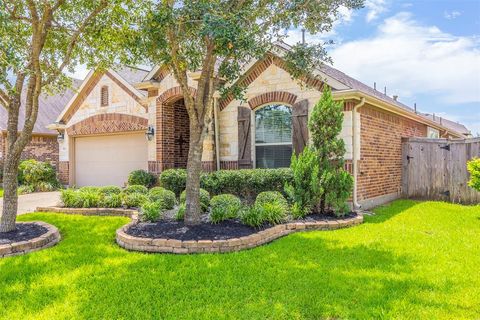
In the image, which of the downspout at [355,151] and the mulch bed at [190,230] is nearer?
the mulch bed at [190,230]

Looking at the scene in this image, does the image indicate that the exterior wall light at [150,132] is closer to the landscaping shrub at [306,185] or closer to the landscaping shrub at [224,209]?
the landscaping shrub at [224,209]

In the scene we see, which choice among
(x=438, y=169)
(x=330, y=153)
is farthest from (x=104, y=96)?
(x=438, y=169)

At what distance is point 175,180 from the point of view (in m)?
10.2

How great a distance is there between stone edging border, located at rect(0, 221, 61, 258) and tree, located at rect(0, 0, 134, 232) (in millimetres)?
848

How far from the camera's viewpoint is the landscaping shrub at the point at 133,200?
894cm

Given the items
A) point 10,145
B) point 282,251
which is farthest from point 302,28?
point 10,145

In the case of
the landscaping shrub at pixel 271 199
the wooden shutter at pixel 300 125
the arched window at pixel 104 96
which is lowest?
the landscaping shrub at pixel 271 199

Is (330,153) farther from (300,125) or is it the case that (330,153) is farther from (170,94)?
(170,94)

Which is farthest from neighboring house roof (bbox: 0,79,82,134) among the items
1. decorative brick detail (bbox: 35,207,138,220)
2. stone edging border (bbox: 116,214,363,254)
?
stone edging border (bbox: 116,214,363,254)

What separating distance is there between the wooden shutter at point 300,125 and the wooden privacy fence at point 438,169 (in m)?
4.35

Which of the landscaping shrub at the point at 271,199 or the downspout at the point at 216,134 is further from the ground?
the downspout at the point at 216,134

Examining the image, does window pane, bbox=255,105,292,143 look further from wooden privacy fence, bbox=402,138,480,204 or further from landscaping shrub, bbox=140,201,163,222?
wooden privacy fence, bbox=402,138,480,204

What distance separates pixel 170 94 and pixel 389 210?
286 inches

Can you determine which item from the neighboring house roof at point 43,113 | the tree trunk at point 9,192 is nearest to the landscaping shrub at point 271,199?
the tree trunk at point 9,192
